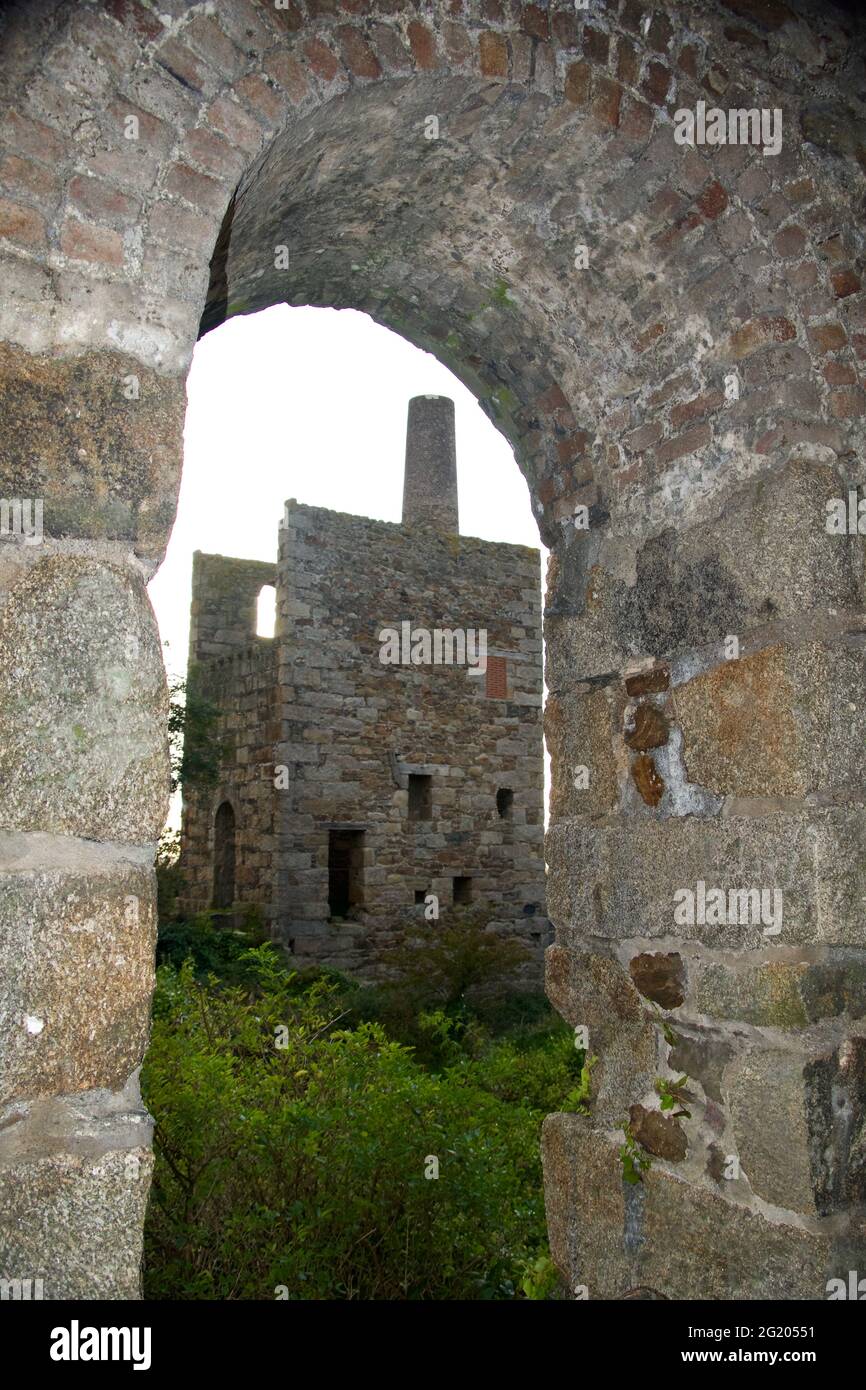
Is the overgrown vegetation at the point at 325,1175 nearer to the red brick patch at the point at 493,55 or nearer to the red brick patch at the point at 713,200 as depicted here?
the red brick patch at the point at 713,200

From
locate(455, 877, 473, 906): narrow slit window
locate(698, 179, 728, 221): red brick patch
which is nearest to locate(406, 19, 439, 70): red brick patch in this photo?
locate(698, 179, 728, 221): red brick patch

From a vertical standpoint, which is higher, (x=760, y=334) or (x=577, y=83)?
(x=577, y=83)

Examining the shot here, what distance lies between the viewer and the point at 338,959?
431 inches

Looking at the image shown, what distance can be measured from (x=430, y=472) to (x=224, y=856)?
9317mm

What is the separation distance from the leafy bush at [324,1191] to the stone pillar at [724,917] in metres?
0.65

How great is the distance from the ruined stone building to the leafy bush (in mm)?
6888

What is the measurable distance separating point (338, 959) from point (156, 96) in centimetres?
991

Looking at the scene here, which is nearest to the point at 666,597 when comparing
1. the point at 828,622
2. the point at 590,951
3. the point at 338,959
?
the point at 828,622

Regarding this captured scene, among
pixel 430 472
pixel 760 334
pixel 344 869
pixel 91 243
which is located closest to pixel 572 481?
pixel 760 334

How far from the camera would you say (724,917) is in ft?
8.05

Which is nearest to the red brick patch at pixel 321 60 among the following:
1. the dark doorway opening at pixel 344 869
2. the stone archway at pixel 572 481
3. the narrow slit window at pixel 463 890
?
the stone archway at pixel 572 481

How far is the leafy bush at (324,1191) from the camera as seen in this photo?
332cm

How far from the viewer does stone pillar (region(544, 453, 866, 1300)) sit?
7.53 ft

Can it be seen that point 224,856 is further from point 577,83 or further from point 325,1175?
point 577,83
